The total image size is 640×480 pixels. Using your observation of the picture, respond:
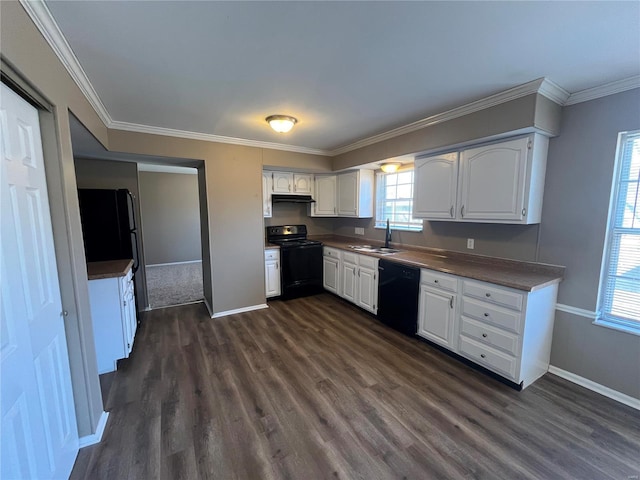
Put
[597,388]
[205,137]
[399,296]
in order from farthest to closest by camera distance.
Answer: [205,137]
[399,296]
[597,388]

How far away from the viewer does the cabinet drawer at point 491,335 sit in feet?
7.29

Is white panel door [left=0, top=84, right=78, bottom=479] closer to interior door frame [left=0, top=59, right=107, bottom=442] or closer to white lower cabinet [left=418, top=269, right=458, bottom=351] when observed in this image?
interior door frame [left=0, top=59, right=107, bottom=442]

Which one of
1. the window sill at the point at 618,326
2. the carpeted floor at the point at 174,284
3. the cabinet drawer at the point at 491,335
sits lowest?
the carpeted floor at the point at 174,284

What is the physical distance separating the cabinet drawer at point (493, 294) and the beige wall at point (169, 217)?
6900 mm

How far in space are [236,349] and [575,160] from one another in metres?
3.70

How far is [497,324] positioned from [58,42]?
3.63 meters

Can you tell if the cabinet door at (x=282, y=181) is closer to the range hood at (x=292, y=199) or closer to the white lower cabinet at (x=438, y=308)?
the range hood at (x=292, y=199)

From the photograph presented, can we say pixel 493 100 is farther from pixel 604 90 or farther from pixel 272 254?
pixel 272 254

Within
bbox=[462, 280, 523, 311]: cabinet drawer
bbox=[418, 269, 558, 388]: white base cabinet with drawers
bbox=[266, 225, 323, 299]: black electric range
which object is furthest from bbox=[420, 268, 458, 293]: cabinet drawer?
bbox=[266, 225, 323, 299]: black electric range

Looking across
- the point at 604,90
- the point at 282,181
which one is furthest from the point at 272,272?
the point at 604,90

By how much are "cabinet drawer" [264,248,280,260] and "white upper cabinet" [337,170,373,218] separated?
4.37 feet

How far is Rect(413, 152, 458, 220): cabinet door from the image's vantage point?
288 centimetres

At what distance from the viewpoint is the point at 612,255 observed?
2174 mm

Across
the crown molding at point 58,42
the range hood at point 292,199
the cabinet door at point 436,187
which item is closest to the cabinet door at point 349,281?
the cabinet door at point 436,187
